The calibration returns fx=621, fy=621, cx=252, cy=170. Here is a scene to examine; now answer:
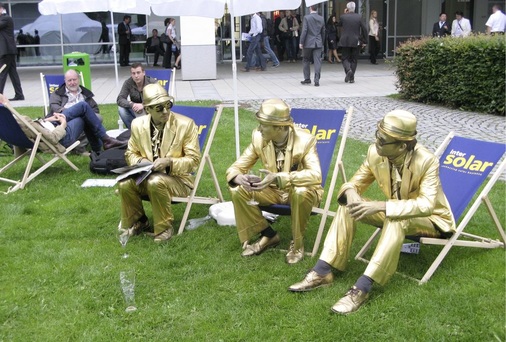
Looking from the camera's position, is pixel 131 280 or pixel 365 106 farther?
pixel 365 106

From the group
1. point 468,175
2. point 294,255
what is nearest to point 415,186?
point 468,175

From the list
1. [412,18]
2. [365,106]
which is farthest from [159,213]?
[412,18]

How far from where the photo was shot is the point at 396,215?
12.7 ft

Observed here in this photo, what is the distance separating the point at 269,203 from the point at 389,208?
115 centimetres

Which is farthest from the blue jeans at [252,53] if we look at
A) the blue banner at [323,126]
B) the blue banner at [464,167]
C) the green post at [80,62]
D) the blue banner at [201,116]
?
the blue banner at [464,167]

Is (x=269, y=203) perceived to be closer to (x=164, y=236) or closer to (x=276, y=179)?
(x=276, y=179)

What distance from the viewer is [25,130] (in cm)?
701

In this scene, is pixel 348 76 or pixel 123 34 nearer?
pixel 348 76

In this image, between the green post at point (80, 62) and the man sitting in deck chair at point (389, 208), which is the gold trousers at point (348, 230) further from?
the green post at point (80, 62)

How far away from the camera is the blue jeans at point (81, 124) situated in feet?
25.4

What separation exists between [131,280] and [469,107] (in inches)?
350

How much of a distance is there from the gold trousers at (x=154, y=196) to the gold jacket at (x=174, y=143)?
0.13m

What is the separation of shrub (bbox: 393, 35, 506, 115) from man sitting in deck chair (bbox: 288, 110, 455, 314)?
23.7ft

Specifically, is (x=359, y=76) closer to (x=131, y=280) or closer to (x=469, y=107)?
(x=469, y=107)
